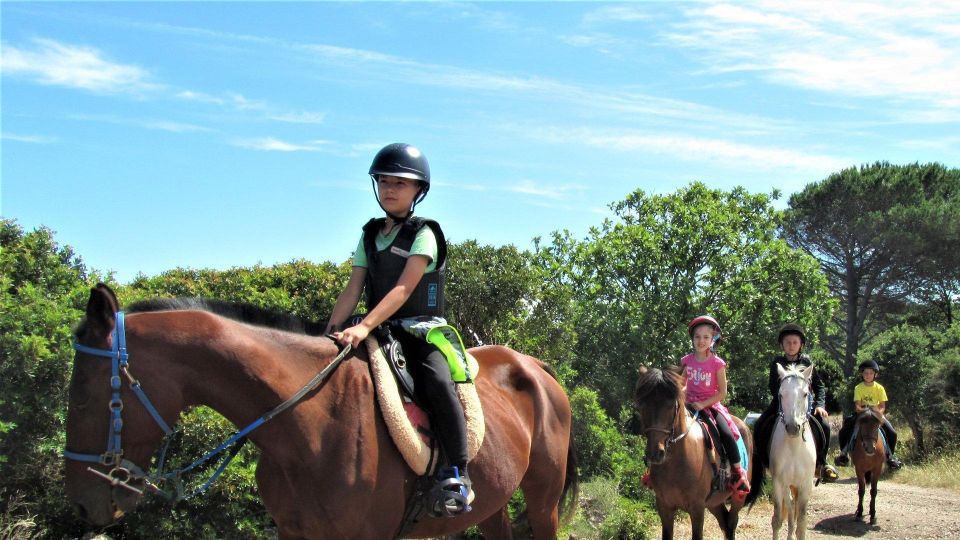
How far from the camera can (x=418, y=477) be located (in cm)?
424

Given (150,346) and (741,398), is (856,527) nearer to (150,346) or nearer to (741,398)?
(150,346)

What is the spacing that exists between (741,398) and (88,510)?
81.0ft

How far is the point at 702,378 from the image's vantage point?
27.3 feet

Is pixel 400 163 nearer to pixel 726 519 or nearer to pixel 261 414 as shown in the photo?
pixel 261 414

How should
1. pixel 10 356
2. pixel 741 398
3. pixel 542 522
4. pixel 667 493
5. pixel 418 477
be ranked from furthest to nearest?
1. pixel 741 398
2. pixel 667 493
3. pixel 542 522
4. pixel 10 356
5. pixel 418 477

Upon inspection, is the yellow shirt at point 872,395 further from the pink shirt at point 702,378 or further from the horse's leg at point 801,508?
the pink shirt at point 702,378

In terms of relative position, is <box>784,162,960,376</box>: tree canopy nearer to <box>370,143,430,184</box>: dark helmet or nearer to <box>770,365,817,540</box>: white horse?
<box>770,365,817,540</box>: white horse

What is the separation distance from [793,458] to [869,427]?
5.11 m

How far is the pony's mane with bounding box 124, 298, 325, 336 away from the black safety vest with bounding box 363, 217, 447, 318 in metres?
Answer: 0.40

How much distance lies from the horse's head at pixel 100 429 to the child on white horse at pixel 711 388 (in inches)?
228

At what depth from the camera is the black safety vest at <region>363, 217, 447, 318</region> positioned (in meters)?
4.39

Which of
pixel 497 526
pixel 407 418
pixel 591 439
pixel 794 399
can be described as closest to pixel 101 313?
pixel 407 418

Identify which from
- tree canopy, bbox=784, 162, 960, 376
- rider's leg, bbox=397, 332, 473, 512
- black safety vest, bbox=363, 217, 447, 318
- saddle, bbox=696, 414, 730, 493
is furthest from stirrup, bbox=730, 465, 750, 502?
tree canopy, bbox=784, 162, 960, 376

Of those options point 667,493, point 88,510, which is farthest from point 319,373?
point 667,493
